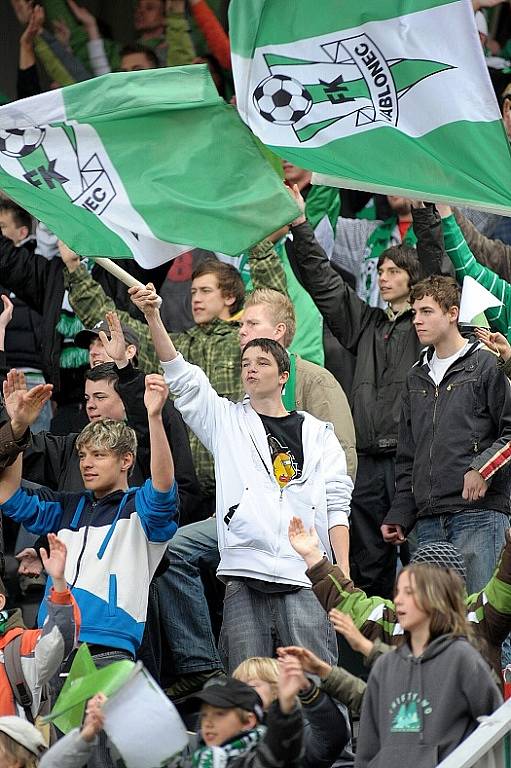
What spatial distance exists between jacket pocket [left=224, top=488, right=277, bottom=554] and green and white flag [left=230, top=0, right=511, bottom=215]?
161 centimetres

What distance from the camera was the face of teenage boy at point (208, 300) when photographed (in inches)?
367

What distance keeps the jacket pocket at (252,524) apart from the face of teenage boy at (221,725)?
1.63 metres

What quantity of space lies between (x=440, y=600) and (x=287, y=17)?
136 inches

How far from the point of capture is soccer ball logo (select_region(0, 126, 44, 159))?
8.27 metres

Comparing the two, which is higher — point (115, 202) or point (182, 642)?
point (115, 202)

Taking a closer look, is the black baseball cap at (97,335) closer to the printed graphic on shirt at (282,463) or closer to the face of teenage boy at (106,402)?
the face of teenage boy at (106,402)

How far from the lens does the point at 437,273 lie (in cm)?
942

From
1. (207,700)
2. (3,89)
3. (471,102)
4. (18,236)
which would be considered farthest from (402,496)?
(3,89)

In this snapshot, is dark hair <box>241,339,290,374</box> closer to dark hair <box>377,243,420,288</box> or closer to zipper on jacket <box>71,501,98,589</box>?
zipper on jacket <box>71,501,98,589</box>

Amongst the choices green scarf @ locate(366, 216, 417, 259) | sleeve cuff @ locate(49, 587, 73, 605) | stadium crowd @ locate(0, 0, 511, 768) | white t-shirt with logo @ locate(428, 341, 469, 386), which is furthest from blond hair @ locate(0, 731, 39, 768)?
green scarf @ locate(366, 216, 417, 259)

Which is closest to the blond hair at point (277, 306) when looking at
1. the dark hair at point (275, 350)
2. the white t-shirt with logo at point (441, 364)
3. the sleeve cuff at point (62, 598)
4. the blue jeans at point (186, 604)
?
the dark hair at point (275, 350)

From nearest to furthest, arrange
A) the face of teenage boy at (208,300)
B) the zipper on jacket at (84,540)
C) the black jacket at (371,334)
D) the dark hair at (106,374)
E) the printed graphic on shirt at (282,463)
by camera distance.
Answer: the zipper on jacket at (84,540) < the printed graphic on shirt at (282,463) < the dark hair at (106,374) < the black jacket at (371,334) < the face of teenage boy at (208,300)

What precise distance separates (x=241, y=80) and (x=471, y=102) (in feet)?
3.95

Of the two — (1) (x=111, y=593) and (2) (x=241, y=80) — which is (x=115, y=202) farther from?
(1) (x=111, y=593)
